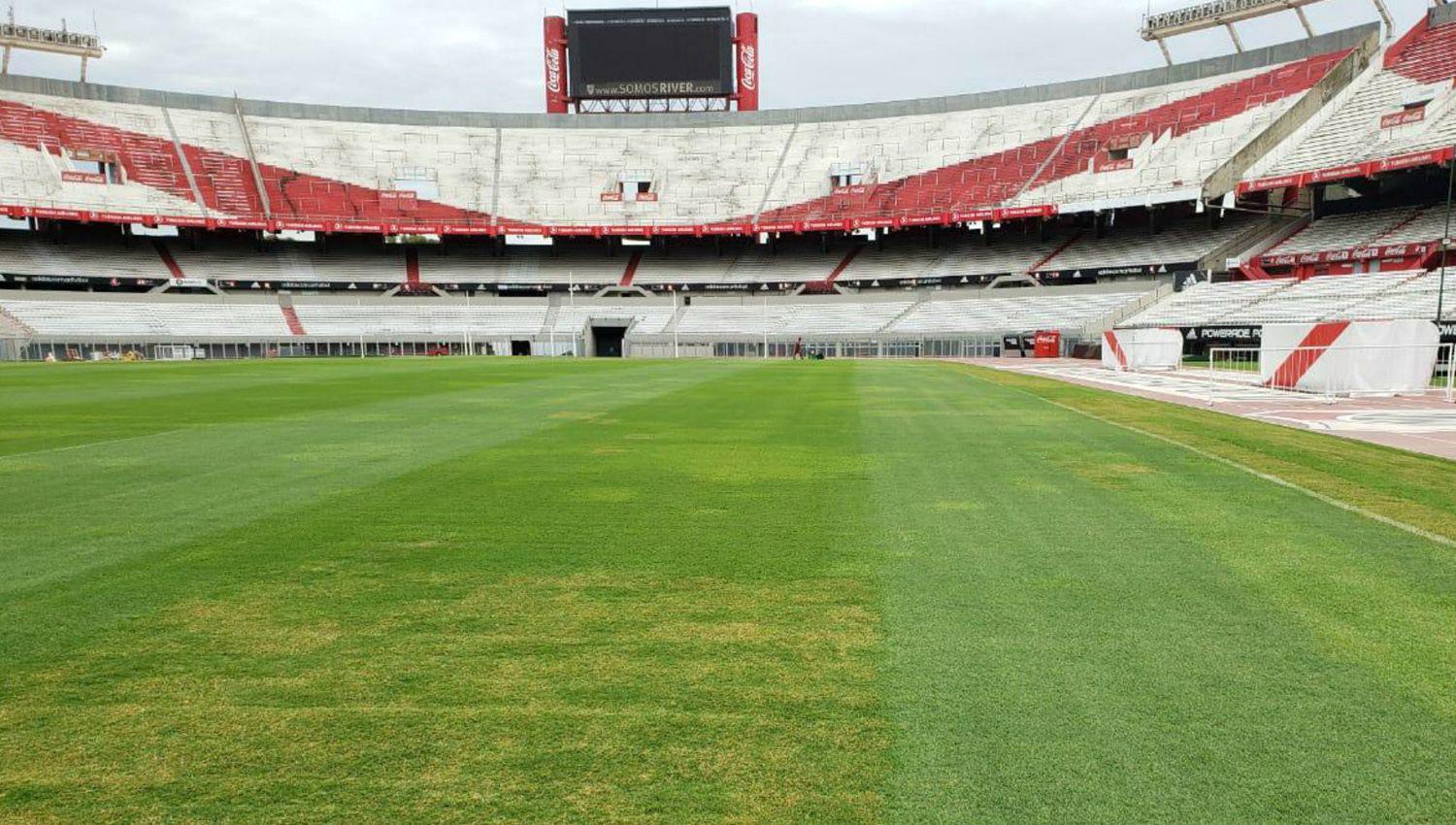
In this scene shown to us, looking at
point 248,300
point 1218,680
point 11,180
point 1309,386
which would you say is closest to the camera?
point 1218,680

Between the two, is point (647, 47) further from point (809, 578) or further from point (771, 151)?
point (809, 578)

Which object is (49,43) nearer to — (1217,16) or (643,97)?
(643,97)

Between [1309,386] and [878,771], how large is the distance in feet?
59.6

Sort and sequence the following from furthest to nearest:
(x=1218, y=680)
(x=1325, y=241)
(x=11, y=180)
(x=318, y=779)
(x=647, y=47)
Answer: (x=647, y=47) → (x=11, y=180) → (x=1325, y=241) → (x=1218, y=680) → (x=318, y=779)

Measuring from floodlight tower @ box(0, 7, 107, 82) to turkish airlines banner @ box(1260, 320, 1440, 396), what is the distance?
71231 millimetres

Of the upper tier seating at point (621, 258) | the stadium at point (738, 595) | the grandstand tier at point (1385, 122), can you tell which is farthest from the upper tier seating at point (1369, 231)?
the stadium at point (738, 595)

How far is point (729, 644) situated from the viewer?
319 centimetres

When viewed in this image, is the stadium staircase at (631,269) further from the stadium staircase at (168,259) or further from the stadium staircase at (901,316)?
the stadium staircase at (168,259)

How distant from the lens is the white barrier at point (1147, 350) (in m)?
27.9

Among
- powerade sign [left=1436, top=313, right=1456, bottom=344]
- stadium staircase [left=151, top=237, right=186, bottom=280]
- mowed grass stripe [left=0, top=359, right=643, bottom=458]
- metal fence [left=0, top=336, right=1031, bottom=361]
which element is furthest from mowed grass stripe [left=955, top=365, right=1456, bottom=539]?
stadium staircase [left=151, top=237, right=186, bottom=280]

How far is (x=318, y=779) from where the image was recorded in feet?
7.29

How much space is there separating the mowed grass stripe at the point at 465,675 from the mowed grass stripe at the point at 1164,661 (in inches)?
11.1

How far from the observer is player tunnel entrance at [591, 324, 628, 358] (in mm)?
55469

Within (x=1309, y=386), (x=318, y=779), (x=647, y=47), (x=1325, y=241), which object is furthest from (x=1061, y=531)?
(x=647, y=47)
